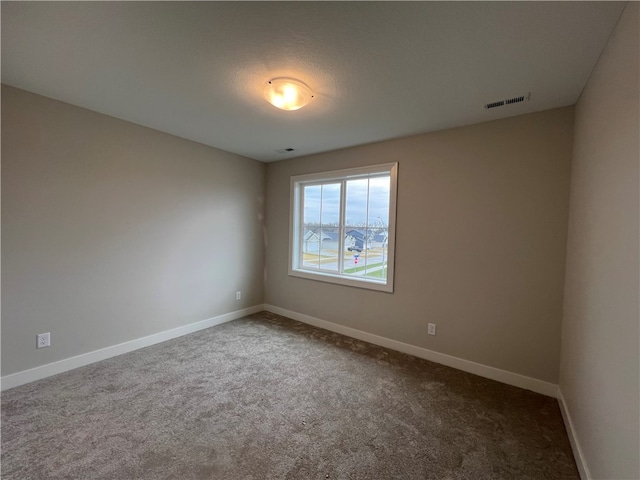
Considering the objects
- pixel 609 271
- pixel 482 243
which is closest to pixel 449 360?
pixel 482 243

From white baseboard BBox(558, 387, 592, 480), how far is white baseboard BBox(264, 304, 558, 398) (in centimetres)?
16

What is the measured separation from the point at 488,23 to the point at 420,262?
204 centimetres

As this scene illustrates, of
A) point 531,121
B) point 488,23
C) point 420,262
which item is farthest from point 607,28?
point 420,262

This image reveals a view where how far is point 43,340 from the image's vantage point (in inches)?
90.2

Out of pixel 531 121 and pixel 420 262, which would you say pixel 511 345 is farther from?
pixel 531 121

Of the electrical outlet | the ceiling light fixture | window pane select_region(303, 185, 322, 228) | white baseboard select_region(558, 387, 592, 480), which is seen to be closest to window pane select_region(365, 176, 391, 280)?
window pane select_region(303, 185, 322, 228)

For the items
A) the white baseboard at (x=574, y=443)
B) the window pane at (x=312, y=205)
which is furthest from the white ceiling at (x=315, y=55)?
the white baseboard at (x=574, y=443)

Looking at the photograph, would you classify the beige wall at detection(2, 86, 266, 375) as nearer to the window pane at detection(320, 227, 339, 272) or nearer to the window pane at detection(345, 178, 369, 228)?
the window pane at detection(320, 227, 339, 272)

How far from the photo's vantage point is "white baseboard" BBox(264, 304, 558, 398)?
226 centimetres

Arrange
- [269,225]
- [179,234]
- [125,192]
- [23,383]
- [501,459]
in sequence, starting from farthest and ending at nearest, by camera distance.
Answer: [269,225] → [179,234] → [125,192] → [23,383] → [501,459]

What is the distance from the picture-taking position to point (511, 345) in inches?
93.7

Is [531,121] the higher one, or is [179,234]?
[531,121]

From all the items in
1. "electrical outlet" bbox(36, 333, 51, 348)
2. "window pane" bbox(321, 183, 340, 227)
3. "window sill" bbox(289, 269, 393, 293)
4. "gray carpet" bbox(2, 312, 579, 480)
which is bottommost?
"gray carpet" bbox(2, 312, 579, 480)

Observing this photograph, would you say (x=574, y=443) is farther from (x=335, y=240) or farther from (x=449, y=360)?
(x=335, y=240)
